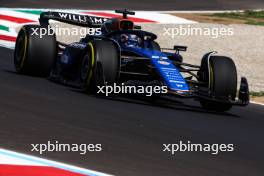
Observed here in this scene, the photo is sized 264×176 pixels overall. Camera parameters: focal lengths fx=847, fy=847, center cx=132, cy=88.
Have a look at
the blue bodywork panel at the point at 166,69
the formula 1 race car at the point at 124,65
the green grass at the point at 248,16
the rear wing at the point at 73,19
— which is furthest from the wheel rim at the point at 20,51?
the green grass at the point at 248,16

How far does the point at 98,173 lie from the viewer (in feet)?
22.7

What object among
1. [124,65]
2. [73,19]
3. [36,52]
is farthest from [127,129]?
[73,19]

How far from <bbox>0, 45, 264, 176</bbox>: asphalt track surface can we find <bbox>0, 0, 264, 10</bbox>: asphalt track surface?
12.8 metres

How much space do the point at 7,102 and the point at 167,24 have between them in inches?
527

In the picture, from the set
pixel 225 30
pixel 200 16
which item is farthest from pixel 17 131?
pixel 200 16

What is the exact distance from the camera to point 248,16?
26703 millimetres

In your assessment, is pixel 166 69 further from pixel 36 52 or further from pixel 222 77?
pixel 36 52

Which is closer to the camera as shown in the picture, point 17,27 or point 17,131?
point 17,131

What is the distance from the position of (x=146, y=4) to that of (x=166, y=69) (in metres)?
16.3

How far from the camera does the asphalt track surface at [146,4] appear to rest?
25359 millimetres

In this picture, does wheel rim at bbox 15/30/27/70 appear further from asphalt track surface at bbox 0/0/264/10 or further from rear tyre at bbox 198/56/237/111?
asphalt track surface at bbox 0/0/264/10

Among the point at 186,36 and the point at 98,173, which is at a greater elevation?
the point at 98,173

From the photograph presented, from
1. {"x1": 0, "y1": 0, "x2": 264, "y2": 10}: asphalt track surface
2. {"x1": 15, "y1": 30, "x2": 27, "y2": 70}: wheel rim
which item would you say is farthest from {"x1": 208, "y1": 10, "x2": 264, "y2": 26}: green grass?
{"x1": 15, "y1": 30, "x2": 27, "y2": 70}: wheel rim

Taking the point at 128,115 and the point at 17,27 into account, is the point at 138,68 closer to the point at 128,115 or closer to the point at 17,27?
the point at 128,115
